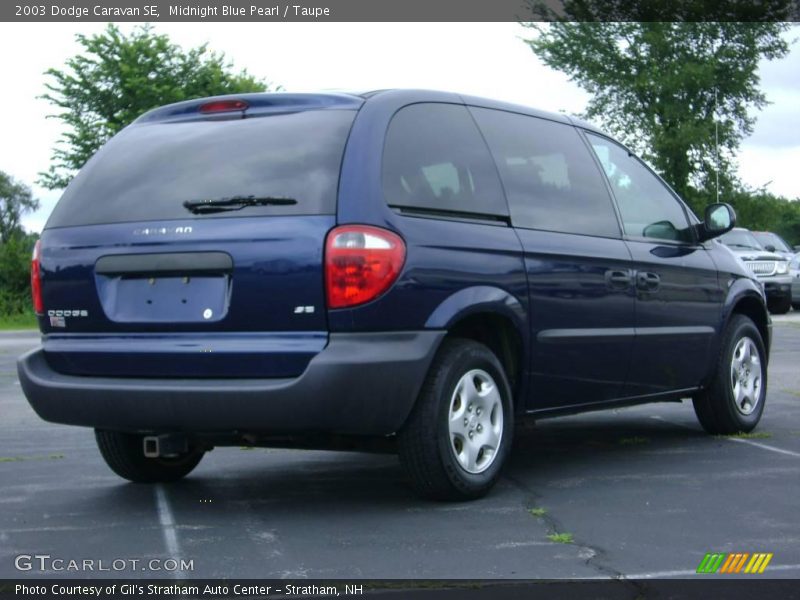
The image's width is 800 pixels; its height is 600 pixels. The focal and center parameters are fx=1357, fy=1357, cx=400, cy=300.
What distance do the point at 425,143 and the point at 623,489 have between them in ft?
6.10

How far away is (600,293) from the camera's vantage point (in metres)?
6.88

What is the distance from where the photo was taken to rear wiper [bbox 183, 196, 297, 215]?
5609 mm

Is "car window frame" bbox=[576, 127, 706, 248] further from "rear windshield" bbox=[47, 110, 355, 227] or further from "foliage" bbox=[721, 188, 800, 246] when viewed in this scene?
"foliage" bbox=[721, 188, 800, 246]

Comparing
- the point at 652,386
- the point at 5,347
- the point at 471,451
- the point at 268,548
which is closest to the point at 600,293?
the point at 652,386

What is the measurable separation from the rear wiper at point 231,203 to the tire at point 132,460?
1352mm

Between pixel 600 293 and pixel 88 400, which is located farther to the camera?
pixel 600 293

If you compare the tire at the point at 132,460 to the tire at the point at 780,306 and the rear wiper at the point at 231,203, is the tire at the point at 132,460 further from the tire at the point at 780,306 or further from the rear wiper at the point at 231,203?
the tire at the point at 780,306

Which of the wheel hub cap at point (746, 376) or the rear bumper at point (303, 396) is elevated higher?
the rear bumper at point (303, 396)

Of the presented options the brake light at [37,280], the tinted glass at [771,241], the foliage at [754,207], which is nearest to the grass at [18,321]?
the tinted glass at [771,241]

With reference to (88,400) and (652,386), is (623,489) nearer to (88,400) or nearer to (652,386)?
(652,386)

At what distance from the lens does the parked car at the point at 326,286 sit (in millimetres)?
5453

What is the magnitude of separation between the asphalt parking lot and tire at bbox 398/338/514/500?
123 millimetres
